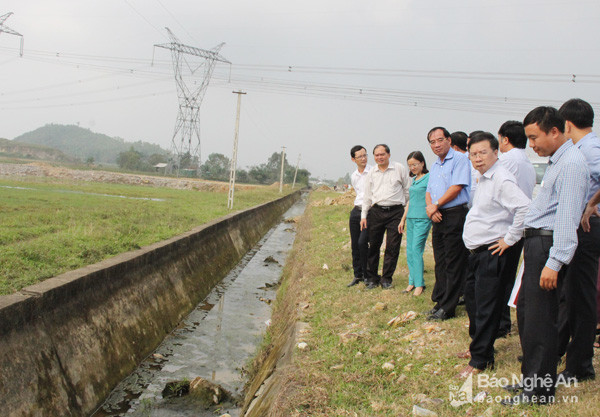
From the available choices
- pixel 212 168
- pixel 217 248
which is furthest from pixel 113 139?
pixel 217 248

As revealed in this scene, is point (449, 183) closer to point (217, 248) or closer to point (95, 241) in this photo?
point (95, 241)

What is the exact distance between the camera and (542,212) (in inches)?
112

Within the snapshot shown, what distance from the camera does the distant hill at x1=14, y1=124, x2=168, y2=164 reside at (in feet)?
522

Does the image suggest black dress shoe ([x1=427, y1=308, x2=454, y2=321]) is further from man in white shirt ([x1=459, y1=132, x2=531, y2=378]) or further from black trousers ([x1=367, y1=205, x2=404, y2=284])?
black trousers ([x1=367, y1=205, x2=404, y2=284])

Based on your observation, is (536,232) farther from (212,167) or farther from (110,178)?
(212,167)

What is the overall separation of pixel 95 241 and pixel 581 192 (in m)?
6.50

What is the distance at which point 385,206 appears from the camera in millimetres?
5984

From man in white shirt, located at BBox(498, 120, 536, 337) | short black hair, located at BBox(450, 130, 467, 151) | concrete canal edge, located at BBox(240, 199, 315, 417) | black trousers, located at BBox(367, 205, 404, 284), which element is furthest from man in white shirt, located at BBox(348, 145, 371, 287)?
man in white shirt, located at BBox(498, 120, 536, 337)

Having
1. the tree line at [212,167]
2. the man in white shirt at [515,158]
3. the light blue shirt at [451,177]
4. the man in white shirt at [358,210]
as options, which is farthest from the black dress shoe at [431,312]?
the tree line at [212,167]

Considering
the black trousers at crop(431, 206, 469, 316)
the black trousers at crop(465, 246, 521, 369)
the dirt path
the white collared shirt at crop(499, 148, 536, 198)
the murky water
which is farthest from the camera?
the dirt path

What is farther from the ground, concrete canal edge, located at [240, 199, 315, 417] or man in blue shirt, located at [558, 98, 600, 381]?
man in blue shirt, located at [558, 98, 600, 381]

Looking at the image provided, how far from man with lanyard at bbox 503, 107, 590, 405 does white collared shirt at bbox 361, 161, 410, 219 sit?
299 centimetres

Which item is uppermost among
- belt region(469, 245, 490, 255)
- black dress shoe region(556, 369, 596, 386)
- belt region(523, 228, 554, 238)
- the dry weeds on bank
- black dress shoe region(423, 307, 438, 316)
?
belt region(523, 228, 554, 238)

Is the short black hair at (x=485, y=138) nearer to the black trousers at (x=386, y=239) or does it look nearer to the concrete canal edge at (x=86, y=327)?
the black trousers at (x=386, y=239)
